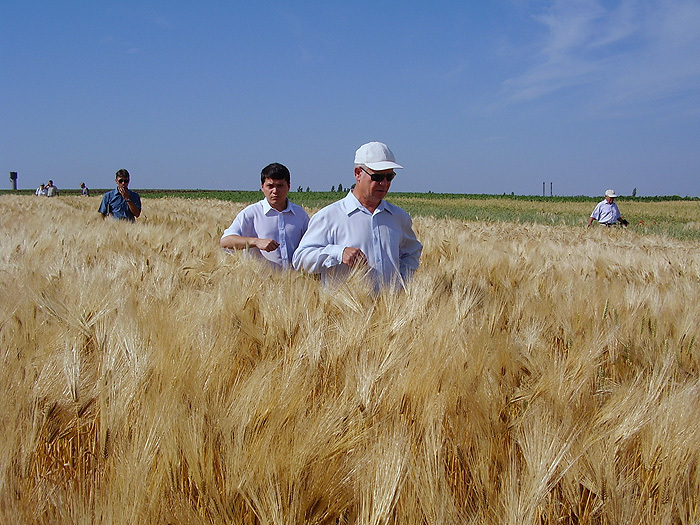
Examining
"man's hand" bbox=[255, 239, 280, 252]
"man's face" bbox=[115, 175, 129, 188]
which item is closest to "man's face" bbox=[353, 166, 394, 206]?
"man's hand" bbox=[255, 239, 280, 252]

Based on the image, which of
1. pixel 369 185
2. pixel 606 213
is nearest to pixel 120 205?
pixel 369 185

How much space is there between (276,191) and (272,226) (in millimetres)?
274

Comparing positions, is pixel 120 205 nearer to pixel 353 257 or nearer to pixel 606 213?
pixel 353 257

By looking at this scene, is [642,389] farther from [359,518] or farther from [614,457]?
[359,518]

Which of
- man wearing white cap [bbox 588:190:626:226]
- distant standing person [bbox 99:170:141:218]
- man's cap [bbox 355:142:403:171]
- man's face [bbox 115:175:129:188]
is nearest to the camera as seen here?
man's cap [bbox 355:142:403:171]

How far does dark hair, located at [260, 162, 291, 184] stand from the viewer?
13.8 feet

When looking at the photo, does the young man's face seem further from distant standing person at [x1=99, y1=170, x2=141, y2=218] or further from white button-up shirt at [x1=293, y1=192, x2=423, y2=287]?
distant standing person at [x1=99, y1=170, x2=141, y2=218]

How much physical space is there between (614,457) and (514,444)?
198mm

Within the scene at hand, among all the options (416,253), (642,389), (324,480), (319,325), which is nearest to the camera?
(324,480)

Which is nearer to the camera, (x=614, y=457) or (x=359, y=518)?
(x=359, y=518)

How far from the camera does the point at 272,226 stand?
13.8ft

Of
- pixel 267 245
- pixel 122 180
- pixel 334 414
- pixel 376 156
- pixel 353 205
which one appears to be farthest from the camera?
pixel 122 180

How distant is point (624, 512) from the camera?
970 mm

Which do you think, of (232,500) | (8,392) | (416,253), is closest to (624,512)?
(232,500)
